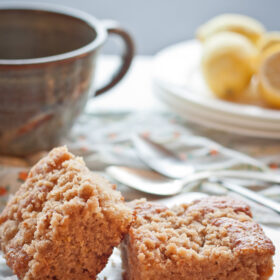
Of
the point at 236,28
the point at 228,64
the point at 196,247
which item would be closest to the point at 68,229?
the point at 196,247

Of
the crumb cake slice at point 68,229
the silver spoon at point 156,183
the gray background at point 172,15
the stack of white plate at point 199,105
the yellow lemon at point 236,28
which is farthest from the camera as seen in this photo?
the gray background at point 172,15

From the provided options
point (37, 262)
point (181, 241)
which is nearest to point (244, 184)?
point (181, 241)

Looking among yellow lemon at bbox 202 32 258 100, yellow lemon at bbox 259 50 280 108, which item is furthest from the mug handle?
yellow lemon at bbox 259 50 280 108

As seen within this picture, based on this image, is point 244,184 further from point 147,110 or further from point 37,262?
point 37,262

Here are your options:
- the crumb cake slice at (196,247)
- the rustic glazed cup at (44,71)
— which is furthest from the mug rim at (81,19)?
the crumb cake slice at (196,247)

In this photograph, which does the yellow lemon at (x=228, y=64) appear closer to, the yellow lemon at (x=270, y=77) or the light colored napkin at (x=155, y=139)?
the yellow lemon at (x=270, y=77)

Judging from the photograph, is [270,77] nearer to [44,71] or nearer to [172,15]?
[44,71]
